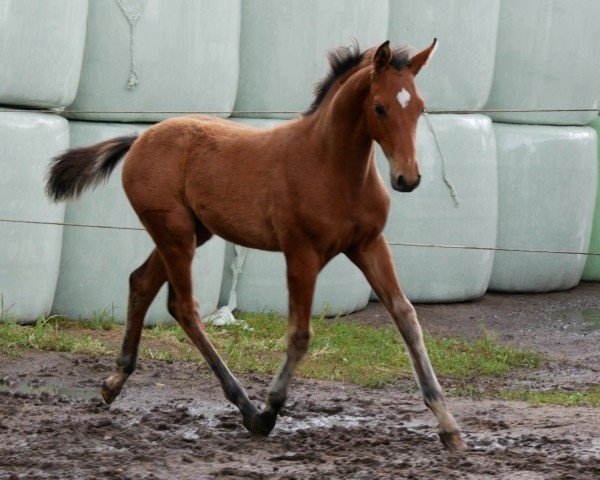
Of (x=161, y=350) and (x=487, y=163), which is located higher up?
(x=487, y=163)

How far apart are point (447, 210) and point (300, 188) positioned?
460cm

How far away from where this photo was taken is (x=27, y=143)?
7.39 meters

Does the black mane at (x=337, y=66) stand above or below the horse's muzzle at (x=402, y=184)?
above

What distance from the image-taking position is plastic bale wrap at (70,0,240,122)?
776 centimetres

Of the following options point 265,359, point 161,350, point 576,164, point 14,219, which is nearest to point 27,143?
point 14,219

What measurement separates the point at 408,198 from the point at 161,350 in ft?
8.62

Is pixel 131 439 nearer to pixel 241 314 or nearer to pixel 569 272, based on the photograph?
pixel 241 314

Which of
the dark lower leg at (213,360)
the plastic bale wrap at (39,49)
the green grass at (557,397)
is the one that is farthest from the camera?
the plastic bale wrap at (39,49)

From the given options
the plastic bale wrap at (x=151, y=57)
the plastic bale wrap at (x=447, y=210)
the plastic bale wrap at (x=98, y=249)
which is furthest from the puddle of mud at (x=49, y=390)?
the plastic bale wrap at (x=447, y=210)

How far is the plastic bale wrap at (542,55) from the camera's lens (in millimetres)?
10109

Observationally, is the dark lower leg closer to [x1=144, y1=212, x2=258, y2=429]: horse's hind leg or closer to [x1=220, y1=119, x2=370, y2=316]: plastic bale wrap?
[x1=144, y1=212, x2=258, y2=429]: horse's hind leg

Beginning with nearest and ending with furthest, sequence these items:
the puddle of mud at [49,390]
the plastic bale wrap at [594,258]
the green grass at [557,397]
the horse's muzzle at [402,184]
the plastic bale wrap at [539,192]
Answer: the horse's muzzle at [402,184] < the puddle of mud at [49,390] < the green grass at [557,397] < the plastic bale wrap at [539,192] < the plastic bale wrap at [594,258]

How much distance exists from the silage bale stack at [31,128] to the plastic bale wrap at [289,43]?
145cm

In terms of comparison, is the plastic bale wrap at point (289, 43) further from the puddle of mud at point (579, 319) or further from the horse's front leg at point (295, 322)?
the horse's front leg at point (295, 322)
